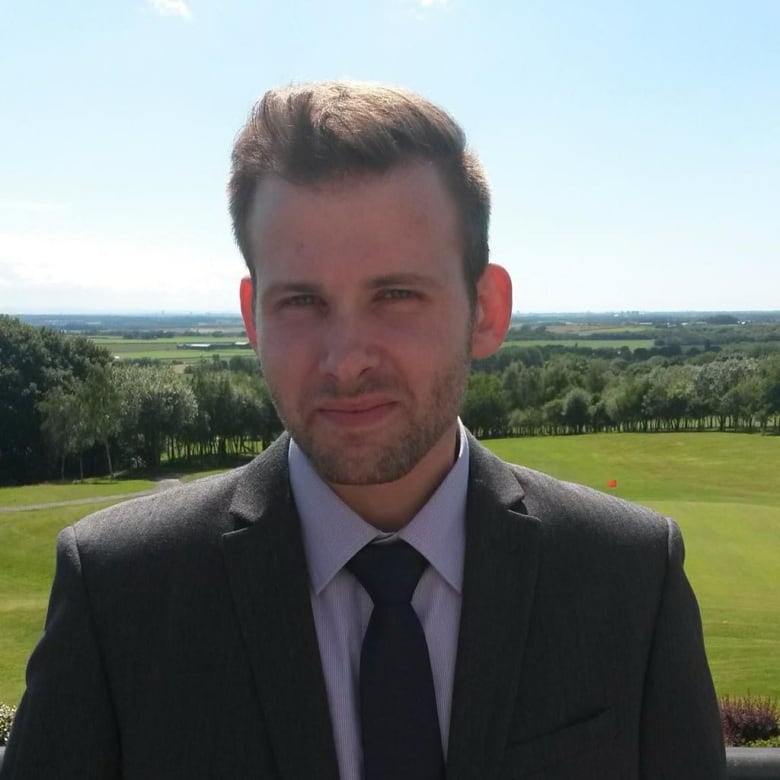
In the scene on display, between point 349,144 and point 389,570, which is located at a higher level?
point 349,144

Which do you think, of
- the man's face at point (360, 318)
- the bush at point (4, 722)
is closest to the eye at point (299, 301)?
the man's face at point (360, 318)

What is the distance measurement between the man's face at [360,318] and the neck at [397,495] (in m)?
0.18

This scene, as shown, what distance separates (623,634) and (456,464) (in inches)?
23.0

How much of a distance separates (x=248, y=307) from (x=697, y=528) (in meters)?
21.1

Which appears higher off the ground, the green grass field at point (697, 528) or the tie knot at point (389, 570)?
the tie knot at point (389, 570)

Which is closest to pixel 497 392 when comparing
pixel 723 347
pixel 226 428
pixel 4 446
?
pixel 226 428

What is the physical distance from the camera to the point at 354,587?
2074 mm

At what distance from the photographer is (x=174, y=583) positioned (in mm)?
2025

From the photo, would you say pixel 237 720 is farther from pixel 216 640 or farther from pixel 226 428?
pixel 226 428

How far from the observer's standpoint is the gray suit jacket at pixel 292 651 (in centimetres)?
189

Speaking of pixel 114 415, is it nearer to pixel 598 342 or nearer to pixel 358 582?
pixel 358 582

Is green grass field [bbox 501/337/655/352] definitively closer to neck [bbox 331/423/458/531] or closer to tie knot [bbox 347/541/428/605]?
neck [bbox 331/423/458/531]

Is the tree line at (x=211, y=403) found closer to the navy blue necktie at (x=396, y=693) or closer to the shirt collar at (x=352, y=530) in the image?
the shirt collar at (x=352, y=530)

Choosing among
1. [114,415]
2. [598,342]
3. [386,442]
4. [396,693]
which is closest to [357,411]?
[386,442]
